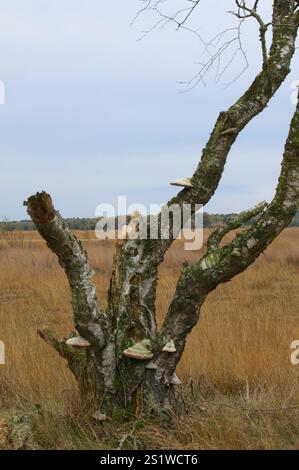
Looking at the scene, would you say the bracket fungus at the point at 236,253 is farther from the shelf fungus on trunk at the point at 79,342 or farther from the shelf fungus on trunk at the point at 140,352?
the shelf fungus on trunk at the point at 79,342

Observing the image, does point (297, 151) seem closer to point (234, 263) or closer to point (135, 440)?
point (234, 263)

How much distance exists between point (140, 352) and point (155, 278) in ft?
1.68

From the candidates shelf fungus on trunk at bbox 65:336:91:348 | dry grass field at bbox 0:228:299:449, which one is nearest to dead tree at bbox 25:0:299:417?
shelf fungus on trunk at bbox 65:336:91:348

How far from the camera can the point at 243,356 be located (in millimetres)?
5422

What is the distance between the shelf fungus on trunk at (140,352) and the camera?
3691 millimetres

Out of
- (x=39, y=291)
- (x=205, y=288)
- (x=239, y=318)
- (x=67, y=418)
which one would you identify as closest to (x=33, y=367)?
(x=67, y=418)

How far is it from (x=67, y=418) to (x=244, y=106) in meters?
2.27

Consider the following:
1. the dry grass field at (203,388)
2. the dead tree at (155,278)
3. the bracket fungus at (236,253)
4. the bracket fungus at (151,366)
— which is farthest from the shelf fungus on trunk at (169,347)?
the bracket fungus at (236,253)

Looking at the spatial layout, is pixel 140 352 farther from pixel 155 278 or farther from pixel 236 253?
pixel 236 253

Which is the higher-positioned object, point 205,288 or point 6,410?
point 205,288

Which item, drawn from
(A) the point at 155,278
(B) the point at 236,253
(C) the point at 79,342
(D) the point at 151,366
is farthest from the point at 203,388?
(B) the point at 236,253

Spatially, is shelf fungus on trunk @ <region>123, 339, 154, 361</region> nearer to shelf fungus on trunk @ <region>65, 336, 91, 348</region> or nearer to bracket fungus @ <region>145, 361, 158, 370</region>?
bracket fungus @ <region>145, 361, 158, 370</region>

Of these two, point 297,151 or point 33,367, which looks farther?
point 33,367

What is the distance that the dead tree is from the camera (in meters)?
3.64
